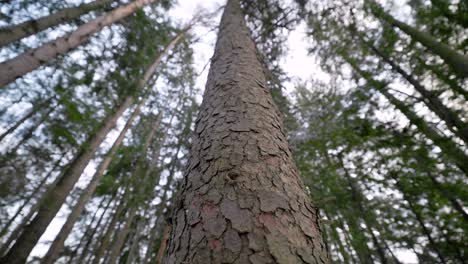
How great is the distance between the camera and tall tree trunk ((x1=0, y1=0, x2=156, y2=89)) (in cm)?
333

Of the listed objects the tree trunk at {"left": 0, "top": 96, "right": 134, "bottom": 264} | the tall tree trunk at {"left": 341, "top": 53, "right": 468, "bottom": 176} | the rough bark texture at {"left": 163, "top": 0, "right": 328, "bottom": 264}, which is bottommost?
the rough bark texture at {"left": 163, "top": 0, "right": 328, "bottom": 264}

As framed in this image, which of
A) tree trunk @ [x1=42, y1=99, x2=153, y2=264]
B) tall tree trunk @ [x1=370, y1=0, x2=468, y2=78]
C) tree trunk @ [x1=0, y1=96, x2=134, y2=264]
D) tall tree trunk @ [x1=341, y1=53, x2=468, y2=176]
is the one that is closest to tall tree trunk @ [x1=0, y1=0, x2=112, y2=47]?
tree trunk @ [x1=0, y1=96, x2=134, y2=264]

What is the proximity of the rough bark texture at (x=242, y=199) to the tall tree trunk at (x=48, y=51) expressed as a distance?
3.74 meters

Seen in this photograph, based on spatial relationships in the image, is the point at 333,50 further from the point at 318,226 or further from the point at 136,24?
the point at 318,226

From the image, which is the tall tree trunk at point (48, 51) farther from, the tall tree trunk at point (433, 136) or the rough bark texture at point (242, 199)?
the tall tree trunk at point (433, 136)

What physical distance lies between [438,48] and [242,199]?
18.7 ft

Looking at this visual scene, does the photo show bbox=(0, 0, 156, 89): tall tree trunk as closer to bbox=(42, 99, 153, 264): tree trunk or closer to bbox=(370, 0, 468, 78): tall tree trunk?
bbox=(42, 99, 153, 264): tree trunk

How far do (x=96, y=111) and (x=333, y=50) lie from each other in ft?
21.4

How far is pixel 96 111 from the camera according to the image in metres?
4.53

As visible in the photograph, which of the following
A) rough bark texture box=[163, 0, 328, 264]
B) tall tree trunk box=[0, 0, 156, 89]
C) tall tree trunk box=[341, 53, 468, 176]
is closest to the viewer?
rough bark texture box=[163, 0, 328, 264]

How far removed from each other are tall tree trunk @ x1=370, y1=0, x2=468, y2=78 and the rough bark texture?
446 cm

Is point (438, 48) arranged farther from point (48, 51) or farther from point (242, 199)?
point (48, 51)

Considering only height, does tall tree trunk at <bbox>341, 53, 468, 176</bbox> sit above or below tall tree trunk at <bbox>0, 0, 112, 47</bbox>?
below

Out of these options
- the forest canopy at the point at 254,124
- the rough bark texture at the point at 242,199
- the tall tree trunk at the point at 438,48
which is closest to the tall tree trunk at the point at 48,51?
the forest canopy at the point at 254,124
